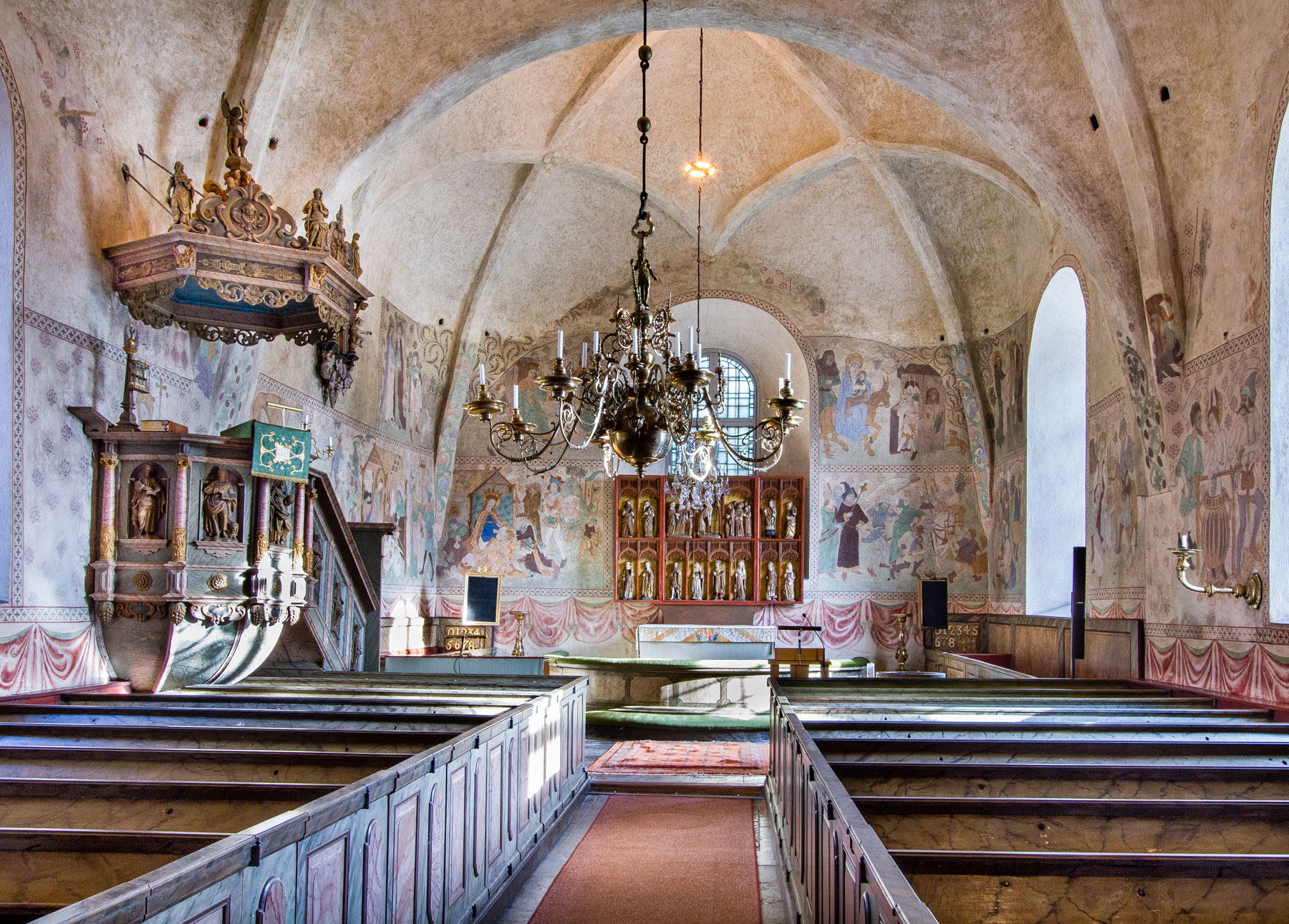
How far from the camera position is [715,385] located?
1905 centimetres

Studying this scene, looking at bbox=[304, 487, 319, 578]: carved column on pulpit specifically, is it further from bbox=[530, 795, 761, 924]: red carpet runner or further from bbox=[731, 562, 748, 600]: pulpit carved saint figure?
bbox=[731, 562, 748, 600]: pulpit carved saint figure

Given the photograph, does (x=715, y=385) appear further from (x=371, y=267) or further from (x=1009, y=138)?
(x=1009, y=138)

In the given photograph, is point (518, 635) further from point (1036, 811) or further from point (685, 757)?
point (1036, 811)

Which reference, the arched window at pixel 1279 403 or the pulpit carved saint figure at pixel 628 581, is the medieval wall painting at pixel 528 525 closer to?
the pulpit carved saint figure at pixel 628 581

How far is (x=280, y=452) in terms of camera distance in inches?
318

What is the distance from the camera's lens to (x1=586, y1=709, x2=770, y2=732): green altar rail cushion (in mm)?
12281

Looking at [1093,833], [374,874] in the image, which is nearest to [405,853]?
Result: [374,874]

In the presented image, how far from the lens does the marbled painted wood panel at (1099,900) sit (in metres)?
3.39

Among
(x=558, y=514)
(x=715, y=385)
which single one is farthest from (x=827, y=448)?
(x=558, y=514)

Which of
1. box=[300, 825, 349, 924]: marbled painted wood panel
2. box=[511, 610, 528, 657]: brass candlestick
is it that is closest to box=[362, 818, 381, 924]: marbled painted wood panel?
box=[300, 825, 349, 924]: marbled painted wood panel

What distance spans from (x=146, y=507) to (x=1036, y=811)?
21.6ft

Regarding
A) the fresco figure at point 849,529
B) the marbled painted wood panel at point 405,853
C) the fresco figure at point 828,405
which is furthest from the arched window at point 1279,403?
the fresco figure at point 828,405

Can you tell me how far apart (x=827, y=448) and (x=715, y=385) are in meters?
2.68

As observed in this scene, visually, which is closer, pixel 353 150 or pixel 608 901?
pixel 608 901
